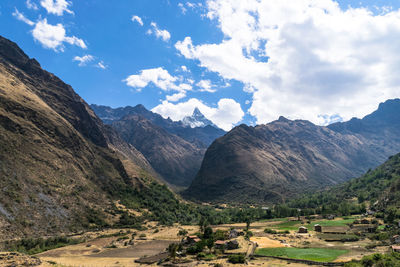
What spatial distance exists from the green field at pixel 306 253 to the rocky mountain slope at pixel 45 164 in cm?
6221

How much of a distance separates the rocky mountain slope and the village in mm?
13449

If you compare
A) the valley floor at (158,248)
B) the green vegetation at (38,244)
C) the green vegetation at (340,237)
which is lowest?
the green vegetation at (38,244)

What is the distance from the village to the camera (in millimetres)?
54344

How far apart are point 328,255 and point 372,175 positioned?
15737 centimetres

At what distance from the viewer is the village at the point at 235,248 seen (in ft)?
178

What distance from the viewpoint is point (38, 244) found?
6831 centimetres

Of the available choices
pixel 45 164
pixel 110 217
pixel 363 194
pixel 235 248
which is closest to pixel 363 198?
pixel 363 194

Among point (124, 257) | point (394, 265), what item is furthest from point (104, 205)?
point (394, 265)

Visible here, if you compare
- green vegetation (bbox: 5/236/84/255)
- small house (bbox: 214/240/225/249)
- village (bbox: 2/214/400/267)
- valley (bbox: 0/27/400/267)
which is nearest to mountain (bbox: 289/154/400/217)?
valley (bbox: 0/27/400/267)

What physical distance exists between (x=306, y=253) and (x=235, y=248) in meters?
16.5

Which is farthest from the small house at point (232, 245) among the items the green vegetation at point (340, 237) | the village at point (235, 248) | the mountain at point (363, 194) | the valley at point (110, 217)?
the mountain at point (363, 194)

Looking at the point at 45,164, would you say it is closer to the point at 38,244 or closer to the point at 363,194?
Answer: the point at 38,244

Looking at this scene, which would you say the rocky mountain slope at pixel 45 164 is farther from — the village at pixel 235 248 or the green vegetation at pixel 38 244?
the village at pixel 235 248

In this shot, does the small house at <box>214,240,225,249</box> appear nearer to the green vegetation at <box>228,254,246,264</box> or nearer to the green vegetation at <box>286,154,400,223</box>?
the green vegetation at <box>228,254,246,264</box>
